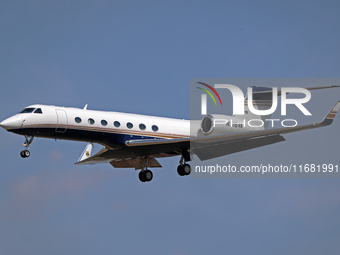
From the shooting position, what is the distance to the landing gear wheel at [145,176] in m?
36.4

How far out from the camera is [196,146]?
35.1m

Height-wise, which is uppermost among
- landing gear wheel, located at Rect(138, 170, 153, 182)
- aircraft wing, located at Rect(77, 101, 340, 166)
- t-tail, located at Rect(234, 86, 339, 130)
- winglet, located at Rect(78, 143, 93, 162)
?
t-tail, located at Rect(234, 86, 339, 130)

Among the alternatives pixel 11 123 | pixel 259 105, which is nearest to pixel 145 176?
pixel 259 105

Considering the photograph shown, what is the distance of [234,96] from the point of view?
36.6 meters

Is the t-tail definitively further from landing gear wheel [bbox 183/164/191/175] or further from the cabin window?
the cabin window

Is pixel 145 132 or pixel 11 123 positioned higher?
pixel 145 132

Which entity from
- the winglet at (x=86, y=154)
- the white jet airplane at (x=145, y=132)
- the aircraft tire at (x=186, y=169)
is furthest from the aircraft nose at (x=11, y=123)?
the aircraft tire at (x=186, y=169)

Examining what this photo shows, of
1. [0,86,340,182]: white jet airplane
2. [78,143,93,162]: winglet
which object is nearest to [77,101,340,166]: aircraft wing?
[0,86,340,182]: white jet airplane

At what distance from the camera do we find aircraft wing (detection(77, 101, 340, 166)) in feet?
111

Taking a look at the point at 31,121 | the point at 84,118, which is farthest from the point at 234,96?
the point at 31,121

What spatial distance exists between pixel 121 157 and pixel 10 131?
260 inches

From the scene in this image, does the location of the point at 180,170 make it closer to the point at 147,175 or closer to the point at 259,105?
the point at 147,175

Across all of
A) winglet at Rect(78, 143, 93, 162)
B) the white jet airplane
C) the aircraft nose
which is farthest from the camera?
winglet at Rect(78, 143, 93, 162)

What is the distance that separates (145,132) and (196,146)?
2.54 m
